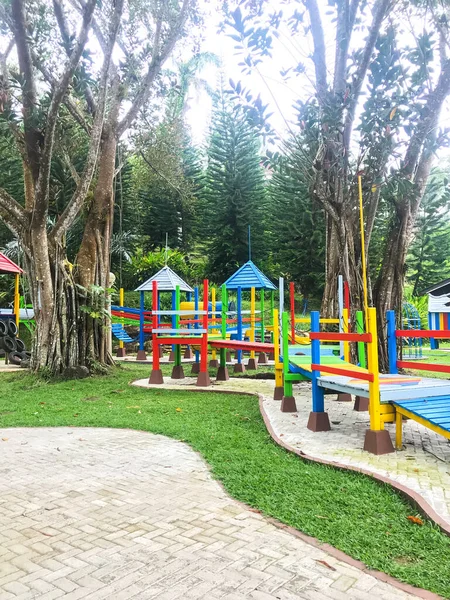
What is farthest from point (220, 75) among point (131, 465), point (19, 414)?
point (131, 465)

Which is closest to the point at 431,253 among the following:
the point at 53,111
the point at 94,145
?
the point at 94,145

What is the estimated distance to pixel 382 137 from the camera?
7527mm

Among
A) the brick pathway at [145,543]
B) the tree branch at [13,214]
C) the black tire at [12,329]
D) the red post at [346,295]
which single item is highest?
the tree branch at [13,214]

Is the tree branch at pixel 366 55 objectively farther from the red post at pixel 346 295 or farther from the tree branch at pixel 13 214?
the tree branch at pixel 13 214

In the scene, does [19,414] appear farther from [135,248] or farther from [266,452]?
[135,248]

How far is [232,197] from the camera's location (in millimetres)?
27047

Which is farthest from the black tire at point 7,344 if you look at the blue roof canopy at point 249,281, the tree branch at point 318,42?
the tree branch at point 318,42

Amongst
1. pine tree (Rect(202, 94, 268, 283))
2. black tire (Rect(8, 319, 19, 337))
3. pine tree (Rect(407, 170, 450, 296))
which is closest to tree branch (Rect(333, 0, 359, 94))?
black tire (Rect(8, 319, 19, 337))

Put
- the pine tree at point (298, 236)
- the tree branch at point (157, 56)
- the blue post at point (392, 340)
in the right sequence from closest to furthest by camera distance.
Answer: the blue post at point (392, 340) → the tree branch at point (157, 56) → the pine tree at point (298, 236)

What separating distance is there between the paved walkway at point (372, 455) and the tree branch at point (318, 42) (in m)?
5.81

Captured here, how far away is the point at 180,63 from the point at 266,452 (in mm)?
15907

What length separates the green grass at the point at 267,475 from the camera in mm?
2645

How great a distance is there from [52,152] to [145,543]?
30.1 ft

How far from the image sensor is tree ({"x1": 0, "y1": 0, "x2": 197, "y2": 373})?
893 cm
